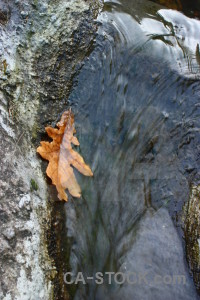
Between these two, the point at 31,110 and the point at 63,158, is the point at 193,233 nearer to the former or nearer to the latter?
the point at 63,158

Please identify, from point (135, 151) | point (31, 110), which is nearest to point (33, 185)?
point (31, 110)

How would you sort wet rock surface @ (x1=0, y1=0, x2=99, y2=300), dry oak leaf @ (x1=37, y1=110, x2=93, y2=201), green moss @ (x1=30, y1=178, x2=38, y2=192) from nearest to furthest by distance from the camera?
wet rock surface @ (x1=0, y1=0, x2=99, y2=300), green moss @ (x1=30, y1=178, x2=38, y2=192), dry oak leaf @ (x1=37, y1=110, x2=93, y2=201)

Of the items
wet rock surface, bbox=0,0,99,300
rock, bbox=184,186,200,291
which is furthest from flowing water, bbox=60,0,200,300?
wet rock surface, bbox=0,0,99,300

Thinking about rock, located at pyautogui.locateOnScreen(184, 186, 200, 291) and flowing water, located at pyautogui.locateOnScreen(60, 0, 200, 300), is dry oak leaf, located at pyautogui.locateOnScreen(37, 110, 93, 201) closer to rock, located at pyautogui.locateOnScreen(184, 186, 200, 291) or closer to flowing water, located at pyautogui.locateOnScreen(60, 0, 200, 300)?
flowing water, located at pyautogui.locateOnScreen(60, 0, 200, 300)

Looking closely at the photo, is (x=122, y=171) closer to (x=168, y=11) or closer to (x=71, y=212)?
(x=71, y=212)

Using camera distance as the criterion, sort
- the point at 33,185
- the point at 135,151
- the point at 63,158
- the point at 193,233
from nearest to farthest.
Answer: the point at 33,185, the point at 193,233, the point at 63,158, the point at 135,151

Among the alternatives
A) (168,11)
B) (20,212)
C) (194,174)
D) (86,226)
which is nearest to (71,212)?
(86,226)

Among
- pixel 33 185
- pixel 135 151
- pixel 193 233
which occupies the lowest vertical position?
pixel 193 233

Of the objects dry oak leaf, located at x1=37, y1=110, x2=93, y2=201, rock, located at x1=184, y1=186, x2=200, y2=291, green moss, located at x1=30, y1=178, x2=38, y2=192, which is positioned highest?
dry oak leaf, located at x1=37, y1=110, x2=93, y2=201
